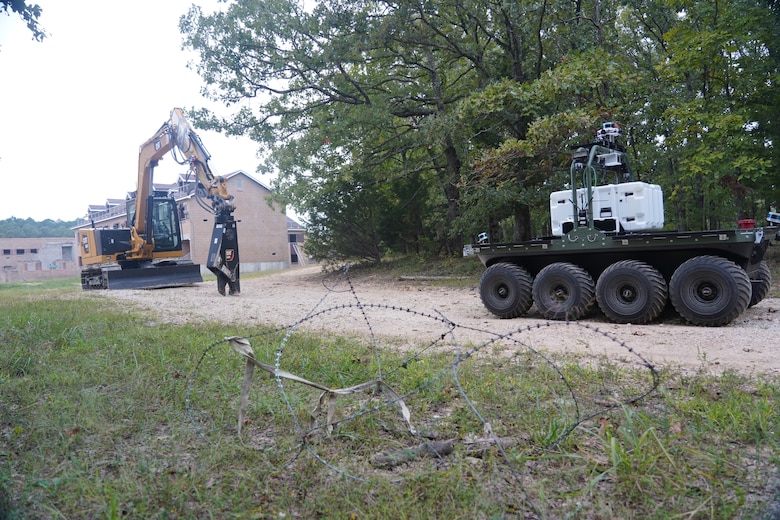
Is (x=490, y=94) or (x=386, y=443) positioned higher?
(x=490, y=94)

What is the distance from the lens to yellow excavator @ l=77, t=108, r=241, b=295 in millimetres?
18656

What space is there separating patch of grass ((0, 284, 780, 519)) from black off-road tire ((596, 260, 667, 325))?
3040 mm

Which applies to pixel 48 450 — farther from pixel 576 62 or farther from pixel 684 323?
pixel 576 62

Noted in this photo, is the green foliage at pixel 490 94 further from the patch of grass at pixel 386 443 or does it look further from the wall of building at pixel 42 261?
the wall of building at pixel 42 261

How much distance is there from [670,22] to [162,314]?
64.4 feet

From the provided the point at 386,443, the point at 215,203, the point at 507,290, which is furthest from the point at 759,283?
the point at 215,203

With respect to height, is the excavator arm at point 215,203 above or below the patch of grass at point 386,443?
above

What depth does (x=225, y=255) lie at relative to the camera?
1662 cm

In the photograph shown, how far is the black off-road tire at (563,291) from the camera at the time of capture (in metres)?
9.05

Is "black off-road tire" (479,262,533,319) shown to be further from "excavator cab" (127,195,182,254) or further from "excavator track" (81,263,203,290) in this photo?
"excavator cab" (127,195,182,254)

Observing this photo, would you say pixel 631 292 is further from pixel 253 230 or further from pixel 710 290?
pixel 253 230

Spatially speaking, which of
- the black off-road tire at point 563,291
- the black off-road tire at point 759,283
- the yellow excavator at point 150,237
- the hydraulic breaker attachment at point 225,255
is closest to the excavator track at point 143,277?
the yellow excavator at point 150,237

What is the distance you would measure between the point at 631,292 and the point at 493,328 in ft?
7.07

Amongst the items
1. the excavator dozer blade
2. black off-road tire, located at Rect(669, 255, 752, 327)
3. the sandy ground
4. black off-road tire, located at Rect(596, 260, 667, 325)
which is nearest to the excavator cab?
the excavator dozer blade
